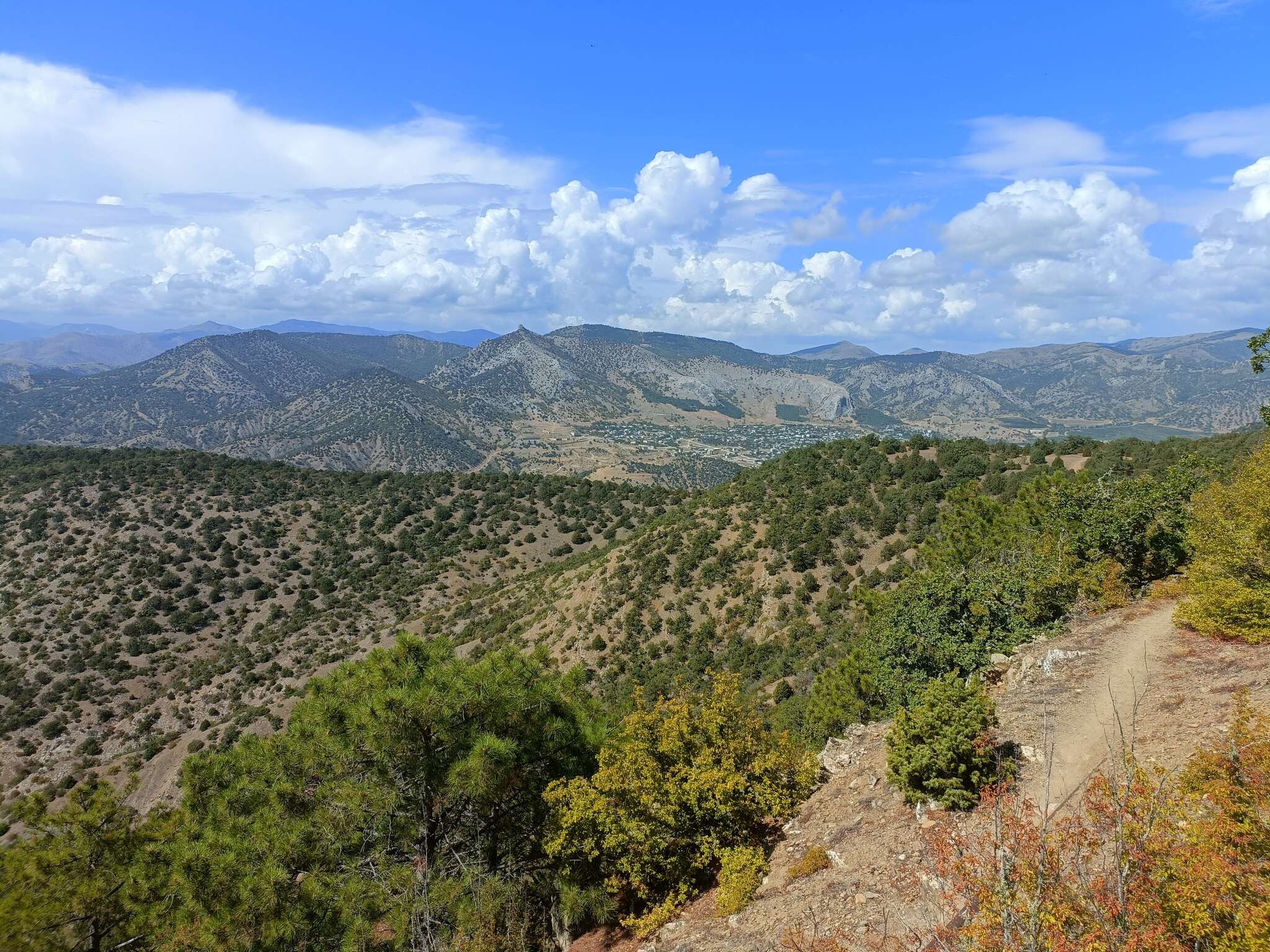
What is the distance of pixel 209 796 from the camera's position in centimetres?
1240

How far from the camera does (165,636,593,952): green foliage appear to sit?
10.2m

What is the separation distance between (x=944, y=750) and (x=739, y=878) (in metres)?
4.19

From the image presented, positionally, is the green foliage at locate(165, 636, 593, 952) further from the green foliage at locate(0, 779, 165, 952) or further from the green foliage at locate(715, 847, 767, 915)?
the green foliage at locate(715, 847, 767, 915)

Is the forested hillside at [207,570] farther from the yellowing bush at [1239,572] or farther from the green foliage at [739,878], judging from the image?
the yellowing bush at [1239,572]

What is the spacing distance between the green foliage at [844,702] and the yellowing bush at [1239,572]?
27.5ft

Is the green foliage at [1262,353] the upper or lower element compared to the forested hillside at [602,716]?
upper

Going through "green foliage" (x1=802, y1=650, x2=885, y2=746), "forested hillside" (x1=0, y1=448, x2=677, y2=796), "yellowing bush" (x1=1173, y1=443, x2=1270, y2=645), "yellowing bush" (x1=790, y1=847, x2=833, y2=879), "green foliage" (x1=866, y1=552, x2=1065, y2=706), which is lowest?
"forested hillside" (x1=0, y1=448, x2=677, y2=796)

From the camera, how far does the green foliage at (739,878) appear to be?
10.5 metres

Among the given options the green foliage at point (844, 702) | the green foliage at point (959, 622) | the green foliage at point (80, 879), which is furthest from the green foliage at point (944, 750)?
the green foliage at point (80, 879)

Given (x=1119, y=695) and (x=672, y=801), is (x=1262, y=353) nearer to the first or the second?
(x=1119, y=695)

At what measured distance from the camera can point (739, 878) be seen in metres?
10.6

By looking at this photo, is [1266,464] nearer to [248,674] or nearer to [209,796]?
[209,796]

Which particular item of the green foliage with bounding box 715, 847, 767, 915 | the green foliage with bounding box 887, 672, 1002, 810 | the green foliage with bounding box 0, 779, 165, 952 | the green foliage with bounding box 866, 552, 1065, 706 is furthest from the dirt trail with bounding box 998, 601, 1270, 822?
the green foliage with bounding box 0, 779, 165, 952

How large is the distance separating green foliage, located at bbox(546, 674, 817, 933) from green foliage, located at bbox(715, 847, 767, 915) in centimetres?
38
